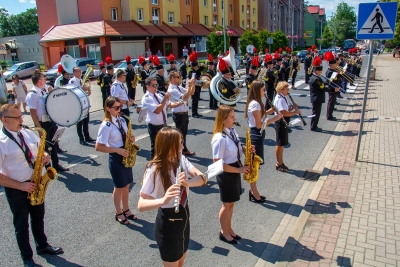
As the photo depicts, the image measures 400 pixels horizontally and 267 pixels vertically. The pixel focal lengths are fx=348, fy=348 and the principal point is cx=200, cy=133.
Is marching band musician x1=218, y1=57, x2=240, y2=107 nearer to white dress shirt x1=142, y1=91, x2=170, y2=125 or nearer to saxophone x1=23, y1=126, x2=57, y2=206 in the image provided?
white dress shirt x1=142, y1=91, x2=170, y2=125

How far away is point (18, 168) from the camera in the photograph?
4051 mm

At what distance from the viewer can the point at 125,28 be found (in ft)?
118

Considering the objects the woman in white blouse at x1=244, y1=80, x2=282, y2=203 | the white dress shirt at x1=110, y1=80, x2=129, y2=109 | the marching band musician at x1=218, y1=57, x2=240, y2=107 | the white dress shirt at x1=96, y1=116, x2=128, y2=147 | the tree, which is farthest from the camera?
the tree

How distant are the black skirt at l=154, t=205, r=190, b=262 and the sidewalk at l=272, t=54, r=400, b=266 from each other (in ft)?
5.29

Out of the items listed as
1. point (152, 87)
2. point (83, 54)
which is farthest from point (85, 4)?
point (152, 87)

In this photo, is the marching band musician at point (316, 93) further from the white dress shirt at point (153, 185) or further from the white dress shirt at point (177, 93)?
the white dress shirt at point (153, 185)

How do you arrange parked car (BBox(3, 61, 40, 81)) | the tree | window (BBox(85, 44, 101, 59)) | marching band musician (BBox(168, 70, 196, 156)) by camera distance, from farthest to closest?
1. the tree
2. window (BBox(85, 44, 101, 59))
3. parked car (BBox(3, 61, 40, 81))
4. marching band musician (BBox(168, 70, 196, 156))

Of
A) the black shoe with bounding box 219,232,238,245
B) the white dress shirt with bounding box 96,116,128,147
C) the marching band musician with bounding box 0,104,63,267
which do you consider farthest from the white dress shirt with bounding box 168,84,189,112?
the marching band musician with bounding box 0,104,63,267

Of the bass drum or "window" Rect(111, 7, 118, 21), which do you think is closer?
the bass drum

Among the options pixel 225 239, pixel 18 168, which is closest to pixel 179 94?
pixel 225 239

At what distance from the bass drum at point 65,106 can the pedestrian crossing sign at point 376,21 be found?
5839mm

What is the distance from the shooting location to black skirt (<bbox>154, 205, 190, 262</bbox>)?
3.13 meters

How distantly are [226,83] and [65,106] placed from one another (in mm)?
4158

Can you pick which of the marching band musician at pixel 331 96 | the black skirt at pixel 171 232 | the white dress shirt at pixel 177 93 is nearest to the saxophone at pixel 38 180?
the black skirt at pixel 171 232
